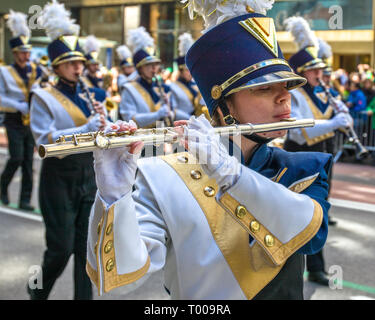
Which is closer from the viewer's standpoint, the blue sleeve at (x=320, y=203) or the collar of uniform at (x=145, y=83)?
the blue sleeve at (x=320, y=203)

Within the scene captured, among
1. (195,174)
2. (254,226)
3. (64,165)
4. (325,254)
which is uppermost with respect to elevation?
(195,174)

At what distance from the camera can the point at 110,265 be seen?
1589mm

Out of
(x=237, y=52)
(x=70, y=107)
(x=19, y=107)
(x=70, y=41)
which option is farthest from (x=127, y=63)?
(x=237, y=52)

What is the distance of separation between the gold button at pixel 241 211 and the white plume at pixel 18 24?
287 inches

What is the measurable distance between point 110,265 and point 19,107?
6.39 m

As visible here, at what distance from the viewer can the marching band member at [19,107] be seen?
7227 mm

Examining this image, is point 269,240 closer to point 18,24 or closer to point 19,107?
point 19,107

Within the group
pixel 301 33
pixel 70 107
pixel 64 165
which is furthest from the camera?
pixel 301 33

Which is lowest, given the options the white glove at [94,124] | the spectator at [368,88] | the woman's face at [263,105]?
the spectator at [368,88]

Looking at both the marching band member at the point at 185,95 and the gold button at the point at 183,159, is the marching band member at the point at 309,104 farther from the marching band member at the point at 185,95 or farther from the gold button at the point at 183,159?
the gold button at the point at 183,159

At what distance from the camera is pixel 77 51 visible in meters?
4.46

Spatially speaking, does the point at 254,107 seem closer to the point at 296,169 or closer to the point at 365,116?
the point at 296,169

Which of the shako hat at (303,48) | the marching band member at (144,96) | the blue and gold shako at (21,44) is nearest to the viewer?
the shako hat at (303,48)

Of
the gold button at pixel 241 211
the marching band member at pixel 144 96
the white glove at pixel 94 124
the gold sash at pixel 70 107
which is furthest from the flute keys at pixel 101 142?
the marching band member at pixel 144 96
